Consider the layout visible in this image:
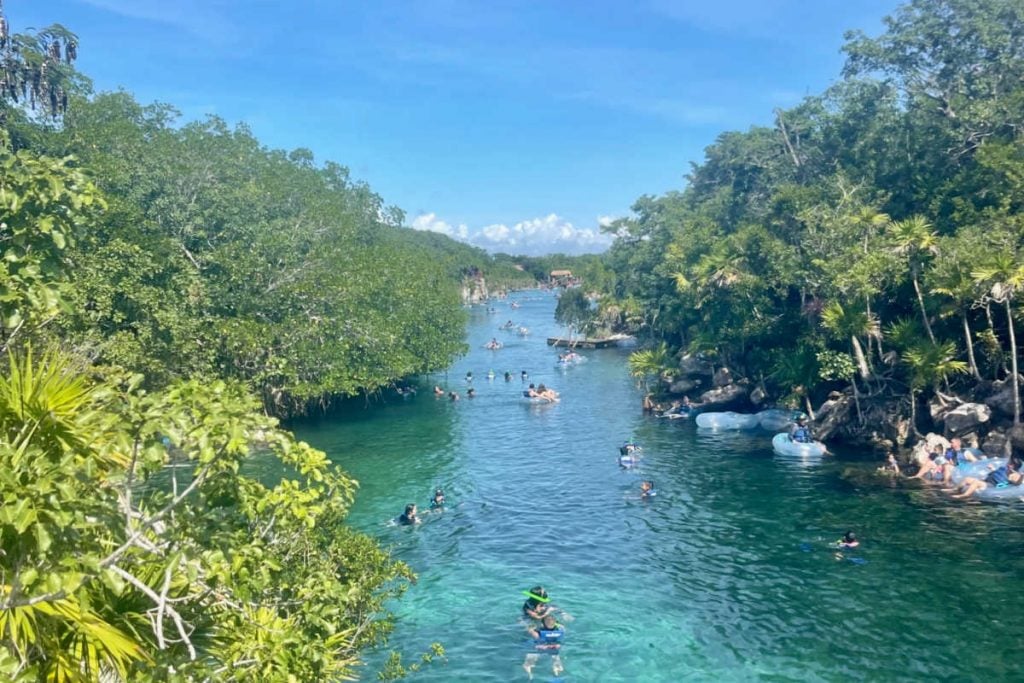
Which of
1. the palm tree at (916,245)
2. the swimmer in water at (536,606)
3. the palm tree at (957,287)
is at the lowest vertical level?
the swimmer in water at (536,606)

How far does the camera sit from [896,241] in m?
30.7

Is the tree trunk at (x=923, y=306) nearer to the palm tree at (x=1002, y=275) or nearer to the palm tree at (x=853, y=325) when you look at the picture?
the palm tree at (x=853, y=325)

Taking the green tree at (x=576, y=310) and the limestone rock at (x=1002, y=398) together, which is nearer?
the limestone rock at (x=1002, y=398)

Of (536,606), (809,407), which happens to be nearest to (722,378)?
(809,407)

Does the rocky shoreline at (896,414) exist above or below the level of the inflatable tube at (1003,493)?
above

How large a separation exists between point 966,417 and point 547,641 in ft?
68.7

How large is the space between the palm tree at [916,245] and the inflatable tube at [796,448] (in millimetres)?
6641

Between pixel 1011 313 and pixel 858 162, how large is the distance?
1857 cm

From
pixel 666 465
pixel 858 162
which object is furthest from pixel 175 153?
pixel 858 162

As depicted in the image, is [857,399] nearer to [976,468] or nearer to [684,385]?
[976,468]

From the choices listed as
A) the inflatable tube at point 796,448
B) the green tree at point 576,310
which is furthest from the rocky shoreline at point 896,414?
the green tree at point 576,310

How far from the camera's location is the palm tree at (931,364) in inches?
1154

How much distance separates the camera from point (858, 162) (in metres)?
43.5

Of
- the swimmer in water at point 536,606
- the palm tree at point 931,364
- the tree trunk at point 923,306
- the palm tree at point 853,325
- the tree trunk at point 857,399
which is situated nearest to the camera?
the swimmer in water at point 536,606
